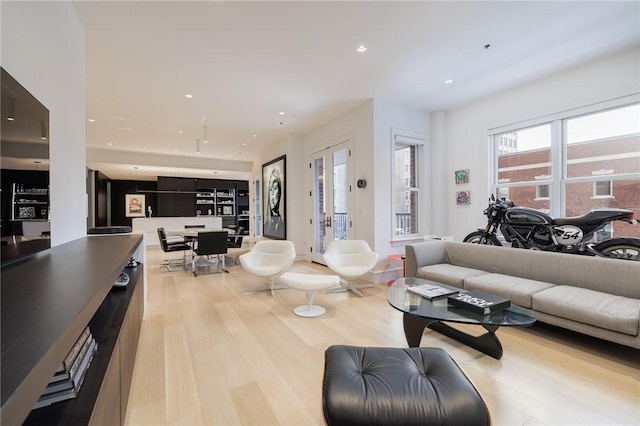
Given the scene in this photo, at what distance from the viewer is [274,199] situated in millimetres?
7520

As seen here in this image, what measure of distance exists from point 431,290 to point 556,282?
1.58m

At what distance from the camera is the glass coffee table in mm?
1994

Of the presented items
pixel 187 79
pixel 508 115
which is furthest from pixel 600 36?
pixel 187 79

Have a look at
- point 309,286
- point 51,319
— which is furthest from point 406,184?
point 51,319

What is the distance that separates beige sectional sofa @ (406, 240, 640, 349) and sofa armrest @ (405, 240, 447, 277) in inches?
0.5

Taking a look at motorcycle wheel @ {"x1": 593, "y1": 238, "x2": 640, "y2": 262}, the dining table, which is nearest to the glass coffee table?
motorcycle wheel @ {"x1": 593, "y1": 238, "x2": 640, "y2": 262}

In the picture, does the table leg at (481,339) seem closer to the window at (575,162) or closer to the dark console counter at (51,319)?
the dark console counter at (51,319)

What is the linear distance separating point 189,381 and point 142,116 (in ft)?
16.4

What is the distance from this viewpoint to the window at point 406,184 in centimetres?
509

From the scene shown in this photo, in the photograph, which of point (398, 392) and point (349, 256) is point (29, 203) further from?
point (349, 256)

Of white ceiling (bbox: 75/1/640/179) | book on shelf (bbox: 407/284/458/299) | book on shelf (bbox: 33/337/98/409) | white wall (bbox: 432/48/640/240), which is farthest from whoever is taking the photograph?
white wall (bbox: 432/48/640/240)

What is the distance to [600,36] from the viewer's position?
10.1 ft

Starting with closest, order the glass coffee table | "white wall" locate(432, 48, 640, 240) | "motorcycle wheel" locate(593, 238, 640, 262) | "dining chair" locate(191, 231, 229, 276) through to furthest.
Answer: the glass coffee table, "motorcycle wheel" locate(593, 238, 640, 262), "white wall" locate(432, 48, 640, 240), "dining chair" locate(191, 231, 229, 276)

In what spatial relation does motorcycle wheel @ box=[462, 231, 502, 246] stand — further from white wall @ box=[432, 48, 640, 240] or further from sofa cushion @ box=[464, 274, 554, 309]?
sofa cushion @ box=[464, 274, 554, 309]
